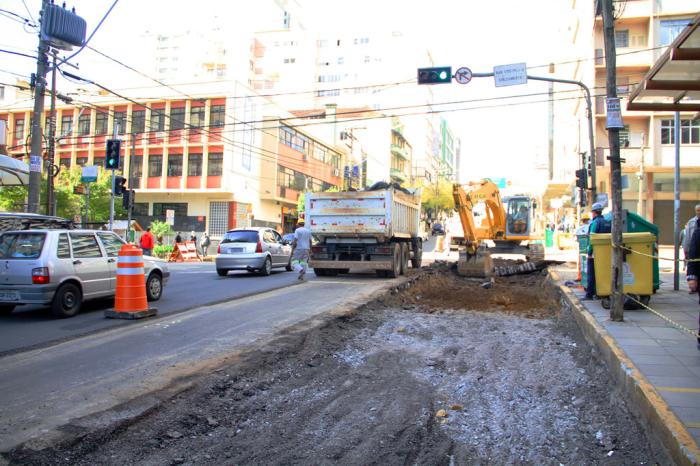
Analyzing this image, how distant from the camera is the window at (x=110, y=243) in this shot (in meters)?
10.2

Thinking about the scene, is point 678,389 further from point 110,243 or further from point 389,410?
point 110,243

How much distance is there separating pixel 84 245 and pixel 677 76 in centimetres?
974

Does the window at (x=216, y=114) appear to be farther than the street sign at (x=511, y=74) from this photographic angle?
Yes

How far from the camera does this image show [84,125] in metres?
42.7

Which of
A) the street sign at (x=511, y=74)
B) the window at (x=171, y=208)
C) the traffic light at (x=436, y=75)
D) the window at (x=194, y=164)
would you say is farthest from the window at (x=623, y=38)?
the window at (x=171, y=208)

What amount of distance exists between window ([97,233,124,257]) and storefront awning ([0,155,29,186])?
7.79m

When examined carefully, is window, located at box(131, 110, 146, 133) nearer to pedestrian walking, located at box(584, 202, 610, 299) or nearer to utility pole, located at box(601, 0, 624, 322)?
pedestrian walking, located at box(584, 202, 610, 299)

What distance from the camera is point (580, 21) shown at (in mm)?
41750

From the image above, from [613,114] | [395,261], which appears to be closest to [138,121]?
[395,261]

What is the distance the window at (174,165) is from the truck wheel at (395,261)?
93.5ft

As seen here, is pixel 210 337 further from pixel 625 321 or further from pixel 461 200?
pixel 461 200

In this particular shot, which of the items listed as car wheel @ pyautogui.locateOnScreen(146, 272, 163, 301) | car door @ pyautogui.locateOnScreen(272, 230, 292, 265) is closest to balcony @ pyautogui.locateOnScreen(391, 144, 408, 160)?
car door @ pyautogui.locateOnScreen(272, 230, 292, 265)

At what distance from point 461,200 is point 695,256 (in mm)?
11153

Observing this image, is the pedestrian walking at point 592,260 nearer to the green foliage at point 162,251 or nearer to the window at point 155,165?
the green foliage at point 162,251
